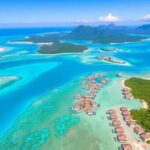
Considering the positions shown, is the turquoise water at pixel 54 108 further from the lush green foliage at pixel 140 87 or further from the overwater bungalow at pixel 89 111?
→ the lush green foliage at pixel 140 87

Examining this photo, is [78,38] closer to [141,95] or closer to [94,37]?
[94,37]

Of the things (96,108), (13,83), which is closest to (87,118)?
(96,108)

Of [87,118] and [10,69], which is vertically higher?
[87,118]

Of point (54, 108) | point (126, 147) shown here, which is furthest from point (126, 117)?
point (54, 108)

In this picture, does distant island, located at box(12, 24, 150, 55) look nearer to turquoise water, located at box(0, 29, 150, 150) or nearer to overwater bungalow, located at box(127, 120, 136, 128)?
turquoise water, located at box(0, 29, 150, 150)

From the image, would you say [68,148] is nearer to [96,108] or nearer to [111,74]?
[96,108]
